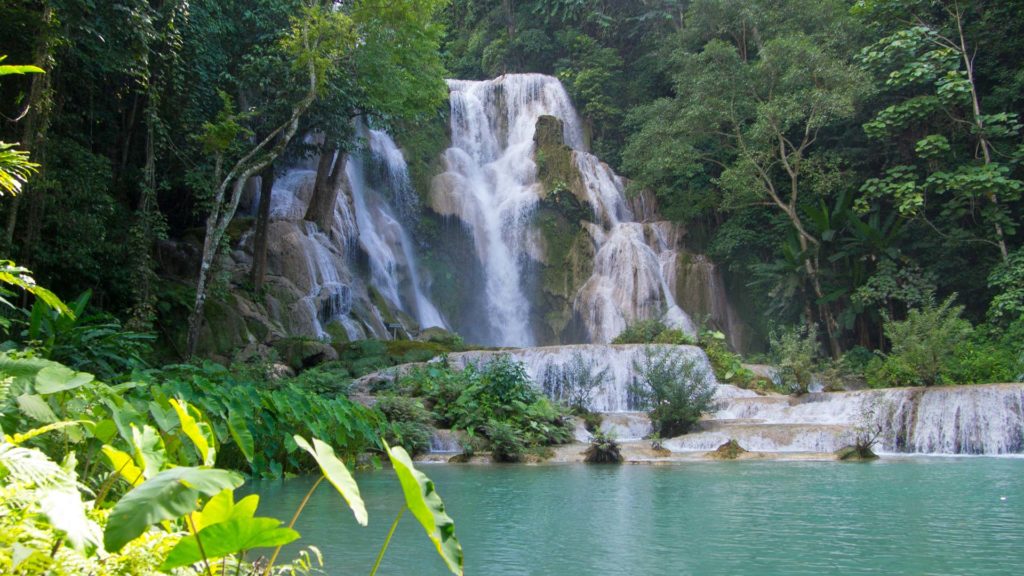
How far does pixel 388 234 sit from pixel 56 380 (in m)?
20.4

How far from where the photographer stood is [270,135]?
13203mm

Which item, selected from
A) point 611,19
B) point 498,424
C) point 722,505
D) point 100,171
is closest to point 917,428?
point 498,424

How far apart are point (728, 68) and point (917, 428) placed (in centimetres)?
1208

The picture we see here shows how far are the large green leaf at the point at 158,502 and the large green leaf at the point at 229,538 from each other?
94mm

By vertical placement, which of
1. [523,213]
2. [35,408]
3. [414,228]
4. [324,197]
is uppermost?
[523,213]

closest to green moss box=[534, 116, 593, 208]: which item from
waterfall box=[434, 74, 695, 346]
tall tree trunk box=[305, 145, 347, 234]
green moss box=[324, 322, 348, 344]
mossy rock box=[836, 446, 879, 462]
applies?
waterfall box=[434, 74, 695, 346]

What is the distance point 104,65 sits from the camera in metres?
11.8

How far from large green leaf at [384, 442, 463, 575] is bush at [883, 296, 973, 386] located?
13348 mm

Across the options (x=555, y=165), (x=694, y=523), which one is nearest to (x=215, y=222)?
(x=694, y=523)

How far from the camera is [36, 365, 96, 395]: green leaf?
2490mm

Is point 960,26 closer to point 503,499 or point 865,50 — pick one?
point 865,50

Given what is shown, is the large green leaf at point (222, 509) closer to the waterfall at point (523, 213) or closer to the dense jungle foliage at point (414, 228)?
the dense jungle foliage at point (414, 228)

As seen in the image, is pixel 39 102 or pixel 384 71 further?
pixel 384 71

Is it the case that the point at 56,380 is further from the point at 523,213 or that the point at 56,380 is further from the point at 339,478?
the point at 523,213
